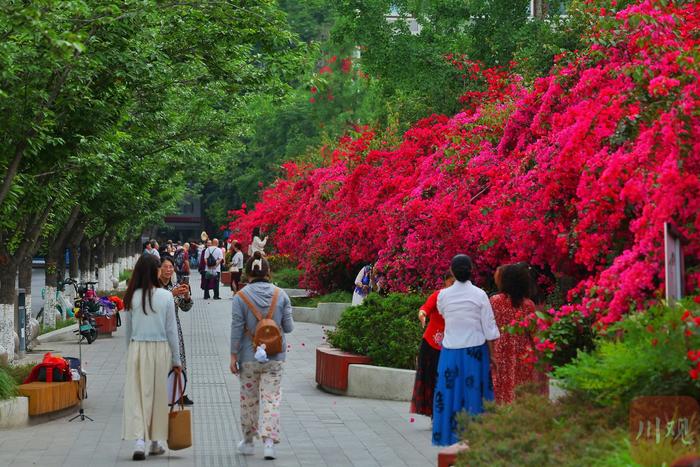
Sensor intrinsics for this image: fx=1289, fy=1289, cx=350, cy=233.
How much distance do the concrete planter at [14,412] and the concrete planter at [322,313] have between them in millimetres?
14518

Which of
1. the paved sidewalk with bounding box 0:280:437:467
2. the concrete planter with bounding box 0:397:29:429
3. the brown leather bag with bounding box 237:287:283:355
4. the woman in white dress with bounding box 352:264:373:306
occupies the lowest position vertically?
the paved sidewalk with bounding box 0:280:437:467

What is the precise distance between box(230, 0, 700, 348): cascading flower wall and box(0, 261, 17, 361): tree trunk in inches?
218

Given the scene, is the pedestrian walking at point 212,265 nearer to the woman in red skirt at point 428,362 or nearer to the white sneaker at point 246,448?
the woman in red skirt at point 428,362

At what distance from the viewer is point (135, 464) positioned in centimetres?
1046

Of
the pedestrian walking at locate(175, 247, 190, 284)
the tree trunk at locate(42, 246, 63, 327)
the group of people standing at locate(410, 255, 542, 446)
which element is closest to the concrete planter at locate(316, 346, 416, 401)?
the group of people standing at locate(410, 255, 542, 446)

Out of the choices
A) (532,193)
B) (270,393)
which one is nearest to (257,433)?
(270,393)

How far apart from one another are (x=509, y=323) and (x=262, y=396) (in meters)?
2.16

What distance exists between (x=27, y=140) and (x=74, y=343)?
11.1m

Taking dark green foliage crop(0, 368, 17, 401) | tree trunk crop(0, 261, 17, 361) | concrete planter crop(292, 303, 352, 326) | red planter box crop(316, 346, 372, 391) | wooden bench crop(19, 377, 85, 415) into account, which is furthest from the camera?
concrete planter crop(292, 303, 352, 326)

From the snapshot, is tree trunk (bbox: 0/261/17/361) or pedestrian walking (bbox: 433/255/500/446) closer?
pedestrian walking (bbox: 433/255/500/446)

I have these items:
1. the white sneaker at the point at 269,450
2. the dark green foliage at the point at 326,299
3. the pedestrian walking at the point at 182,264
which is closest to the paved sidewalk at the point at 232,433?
the white sneaker at the point at 269,450

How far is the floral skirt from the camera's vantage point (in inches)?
449

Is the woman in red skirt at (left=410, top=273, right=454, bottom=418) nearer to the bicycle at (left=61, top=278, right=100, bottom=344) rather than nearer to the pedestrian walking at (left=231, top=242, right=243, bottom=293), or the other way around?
the bicycle at (left=61, top=278, right=100, bottom=344)

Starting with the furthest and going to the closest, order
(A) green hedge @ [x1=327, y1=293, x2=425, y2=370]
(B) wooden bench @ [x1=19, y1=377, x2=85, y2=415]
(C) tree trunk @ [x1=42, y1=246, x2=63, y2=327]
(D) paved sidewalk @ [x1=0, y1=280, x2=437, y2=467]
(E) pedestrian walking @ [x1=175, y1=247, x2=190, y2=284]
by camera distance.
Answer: (E) pedestrian walking @ [x1=175, y1=247, x2=190, y2=284] < (C) tree trunk @ [x1=42, y1=246, x2=63, y2=327] < (A) green hedge @ [x1=327, y1=293, x2=425, y2=370] < (B) wooden bench @ [x1=19, y1=377, x2=85, y2=415] < (D) paved sidewalk @ [x1=0, y1=280, x2=437, y2=467]
